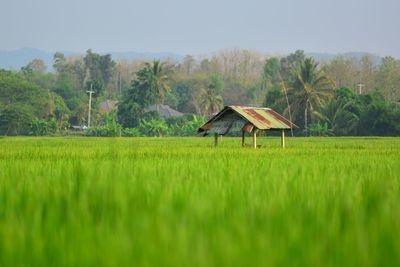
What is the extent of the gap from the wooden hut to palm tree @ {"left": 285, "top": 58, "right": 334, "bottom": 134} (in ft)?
73.7

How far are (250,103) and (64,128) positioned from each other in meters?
23.4

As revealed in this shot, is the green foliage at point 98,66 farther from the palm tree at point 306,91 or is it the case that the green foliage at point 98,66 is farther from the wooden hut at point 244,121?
the wooden hut at point 244,121

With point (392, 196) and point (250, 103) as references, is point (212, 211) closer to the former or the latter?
point (392, 196)

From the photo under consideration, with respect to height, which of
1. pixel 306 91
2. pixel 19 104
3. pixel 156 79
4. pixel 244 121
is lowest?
pixel 244 121

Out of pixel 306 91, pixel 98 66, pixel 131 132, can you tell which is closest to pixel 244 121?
pixel 306 91

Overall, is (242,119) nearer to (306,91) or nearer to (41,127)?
(306,91)

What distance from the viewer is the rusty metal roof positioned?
1614 cm

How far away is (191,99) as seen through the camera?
64.4 meters

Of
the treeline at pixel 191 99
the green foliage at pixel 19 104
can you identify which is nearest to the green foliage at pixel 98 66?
the treeline at pixel 191 99

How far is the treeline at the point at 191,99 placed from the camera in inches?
1492

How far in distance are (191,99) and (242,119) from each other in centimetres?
4812

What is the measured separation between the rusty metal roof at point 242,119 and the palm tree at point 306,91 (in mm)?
22508

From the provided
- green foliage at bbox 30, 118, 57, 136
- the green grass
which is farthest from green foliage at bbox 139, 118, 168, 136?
the green grass

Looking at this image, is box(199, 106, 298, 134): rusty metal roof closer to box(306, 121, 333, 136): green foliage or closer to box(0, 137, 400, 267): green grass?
box(0, 137, 400, 267): green grass
